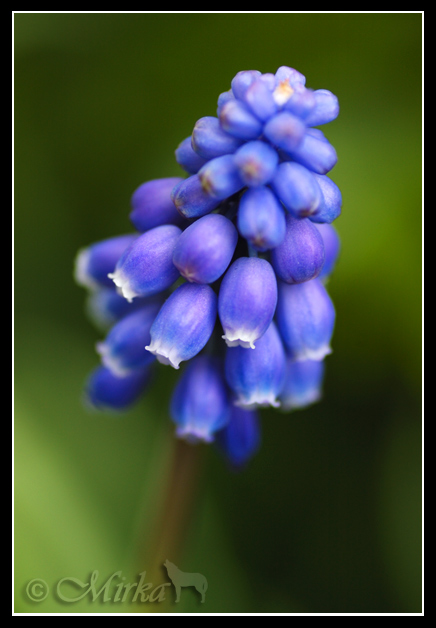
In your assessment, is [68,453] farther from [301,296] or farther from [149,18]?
[149,18]

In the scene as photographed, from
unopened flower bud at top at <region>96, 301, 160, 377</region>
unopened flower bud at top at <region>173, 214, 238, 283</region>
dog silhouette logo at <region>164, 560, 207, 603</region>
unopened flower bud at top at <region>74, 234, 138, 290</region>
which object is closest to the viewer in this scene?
unopened flower bud at top at <region>173, 214, 238, 283</region>

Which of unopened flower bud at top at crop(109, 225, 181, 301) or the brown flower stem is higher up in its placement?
unopened flower bud at top at crop(109, 225, 181, 301)

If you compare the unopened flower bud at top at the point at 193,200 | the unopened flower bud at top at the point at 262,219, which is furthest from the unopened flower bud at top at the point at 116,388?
the unopened flower bud at top at the point at 262,219

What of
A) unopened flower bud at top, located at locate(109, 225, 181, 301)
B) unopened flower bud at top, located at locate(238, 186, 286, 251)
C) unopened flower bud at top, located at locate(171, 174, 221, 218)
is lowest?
unopened flower bud at top, located at locate(109, 225, 181, 301)

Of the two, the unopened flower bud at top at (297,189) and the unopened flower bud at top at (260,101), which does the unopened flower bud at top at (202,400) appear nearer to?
the unopened flower bud at top at (297,189)

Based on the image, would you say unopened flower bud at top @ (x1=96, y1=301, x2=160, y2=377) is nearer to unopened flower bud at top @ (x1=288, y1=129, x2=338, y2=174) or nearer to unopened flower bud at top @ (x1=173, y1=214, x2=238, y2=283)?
unopened flower bud at top @ (x1=173, y1=214, x2=238, y2=283)

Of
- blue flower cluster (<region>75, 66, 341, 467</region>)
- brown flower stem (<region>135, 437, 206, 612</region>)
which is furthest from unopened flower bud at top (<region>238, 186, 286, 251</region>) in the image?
brown flower stem (<region>135, 437, 206, 612</region>)

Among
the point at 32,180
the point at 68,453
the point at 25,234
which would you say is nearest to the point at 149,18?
the point at 32,180
